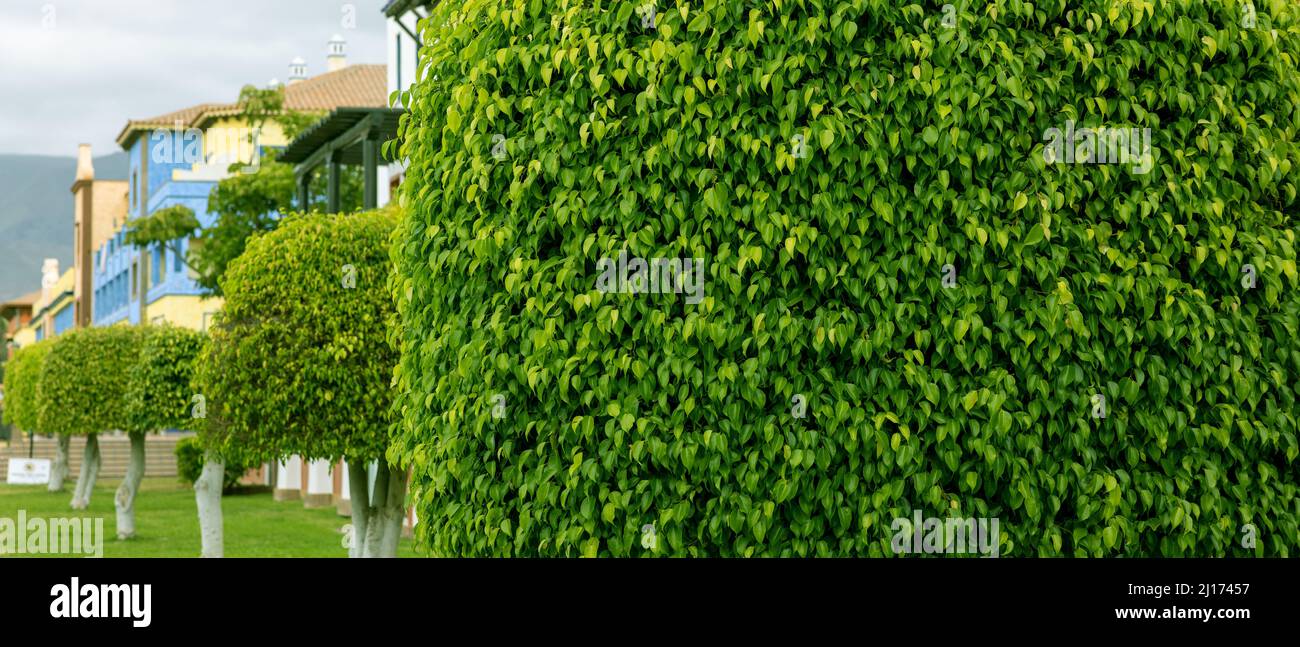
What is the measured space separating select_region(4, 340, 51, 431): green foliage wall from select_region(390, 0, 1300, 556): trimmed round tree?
101 feet

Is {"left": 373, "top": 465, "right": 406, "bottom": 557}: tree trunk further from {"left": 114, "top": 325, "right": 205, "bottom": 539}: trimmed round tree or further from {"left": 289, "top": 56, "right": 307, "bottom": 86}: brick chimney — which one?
{"left": 289, "top": 56, "right": 307, "bottom": 86}: brick chimney

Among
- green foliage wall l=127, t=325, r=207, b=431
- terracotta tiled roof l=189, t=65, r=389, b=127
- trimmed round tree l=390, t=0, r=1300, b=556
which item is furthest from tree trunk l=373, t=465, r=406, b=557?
terracotta tiled roof l=189, t=65, r=389, b=127

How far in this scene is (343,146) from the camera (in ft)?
76.2

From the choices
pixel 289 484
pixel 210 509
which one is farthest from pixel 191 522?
pixel 210 509

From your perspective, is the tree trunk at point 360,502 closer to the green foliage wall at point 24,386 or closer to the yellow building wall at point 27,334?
the green foliage wall at point 24,386

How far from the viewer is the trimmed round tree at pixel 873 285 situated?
5.71m

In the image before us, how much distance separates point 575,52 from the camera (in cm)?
588

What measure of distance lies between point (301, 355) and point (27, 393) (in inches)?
1067

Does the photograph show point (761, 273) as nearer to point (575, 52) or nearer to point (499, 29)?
point (575, 52)

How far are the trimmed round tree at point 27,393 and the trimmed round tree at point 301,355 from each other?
21336 millimetres

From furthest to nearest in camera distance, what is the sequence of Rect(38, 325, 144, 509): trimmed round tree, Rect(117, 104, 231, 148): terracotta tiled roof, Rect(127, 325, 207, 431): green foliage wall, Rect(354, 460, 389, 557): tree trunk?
Rect(117, 104, 231, 148): terracotta tiled roof, Rect(38, 325, 144, 509): trimmed round tree, Rect(127, 325, 207, 431): green foliage wall, Rect(354, 460, 389, 557): tree trunk

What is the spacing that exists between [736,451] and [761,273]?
80 centimetres

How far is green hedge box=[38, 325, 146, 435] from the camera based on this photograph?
28.2m
